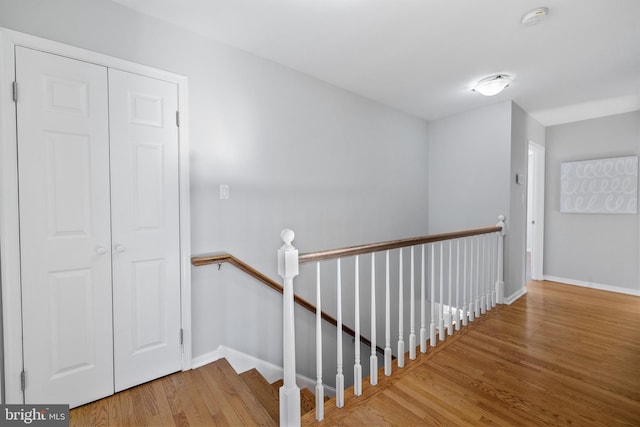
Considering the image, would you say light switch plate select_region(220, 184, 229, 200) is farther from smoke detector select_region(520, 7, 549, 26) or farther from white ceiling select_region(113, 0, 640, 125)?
smoke detector select_region(520, 7, 549, 26)

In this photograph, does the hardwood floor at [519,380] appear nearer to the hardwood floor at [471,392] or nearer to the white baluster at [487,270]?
the hardwood floor at [471,392]

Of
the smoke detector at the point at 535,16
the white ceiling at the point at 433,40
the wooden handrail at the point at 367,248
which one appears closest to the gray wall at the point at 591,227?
the white ceiling at the point at 433,40

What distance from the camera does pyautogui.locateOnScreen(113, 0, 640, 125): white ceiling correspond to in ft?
5.71

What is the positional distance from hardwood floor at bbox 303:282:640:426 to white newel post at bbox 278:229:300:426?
0.18 meters

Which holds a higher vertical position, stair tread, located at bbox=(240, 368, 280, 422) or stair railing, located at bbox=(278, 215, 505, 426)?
stair railing, located at bbox=(278, 215, 505, 426)

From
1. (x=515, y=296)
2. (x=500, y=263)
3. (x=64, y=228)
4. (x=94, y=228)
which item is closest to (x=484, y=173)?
(x=500, y=263)

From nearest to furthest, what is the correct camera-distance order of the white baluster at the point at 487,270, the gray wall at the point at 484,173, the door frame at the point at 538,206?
1. the white baluster at the point at 487,270
2. the gray wall at the point at 484,173
3. the door frame at the point at 538,206

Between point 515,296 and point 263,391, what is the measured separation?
3.30 meters

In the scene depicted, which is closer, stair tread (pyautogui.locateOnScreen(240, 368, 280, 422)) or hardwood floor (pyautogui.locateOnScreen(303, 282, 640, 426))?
hardwood floor (pyautogui.locateOnScreen(303, 282, 640, 426))

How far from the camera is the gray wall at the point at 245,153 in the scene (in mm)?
1706

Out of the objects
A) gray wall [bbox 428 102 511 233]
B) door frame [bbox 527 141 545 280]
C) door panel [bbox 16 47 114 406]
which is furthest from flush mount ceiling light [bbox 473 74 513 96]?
door panel [bbox 16 47 114 406]

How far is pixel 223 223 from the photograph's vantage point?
83.7 inches

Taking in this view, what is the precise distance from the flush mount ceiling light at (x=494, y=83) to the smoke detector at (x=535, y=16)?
770 mm

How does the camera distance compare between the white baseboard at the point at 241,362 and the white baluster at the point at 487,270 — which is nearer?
the white baseboard at the point at 241,362
